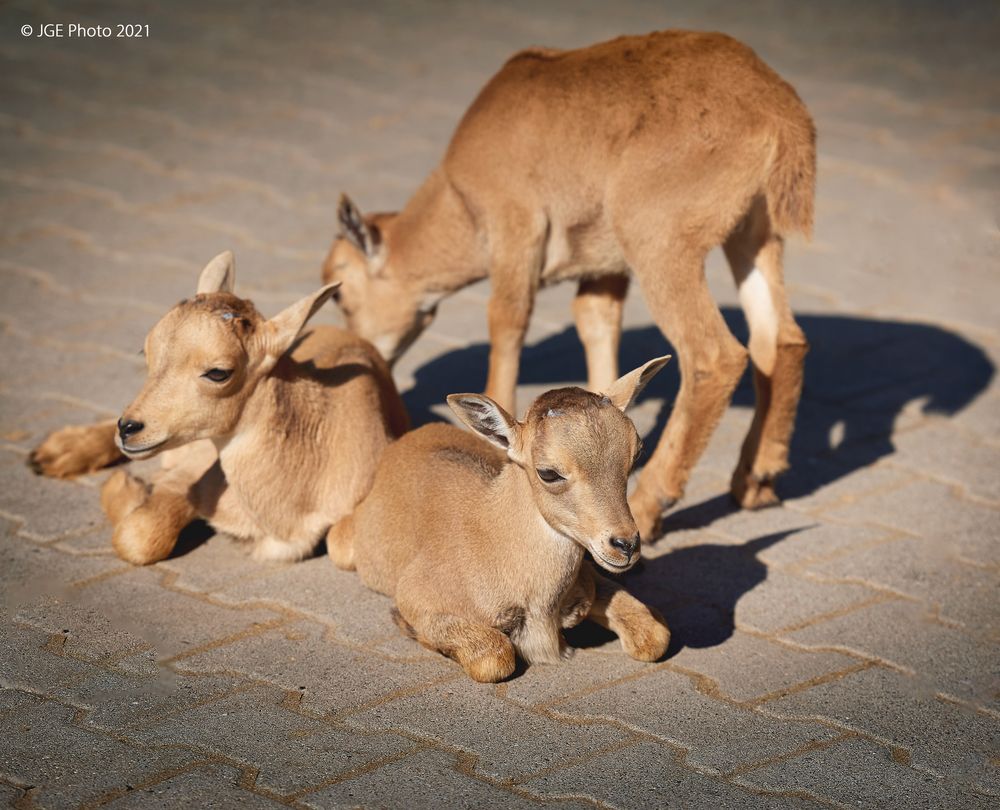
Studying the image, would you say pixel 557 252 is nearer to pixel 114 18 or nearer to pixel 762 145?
pixel 762 145

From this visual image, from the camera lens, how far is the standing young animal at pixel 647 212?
6227mm

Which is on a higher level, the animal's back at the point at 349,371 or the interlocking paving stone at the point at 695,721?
the animal's back at the point at 349,371

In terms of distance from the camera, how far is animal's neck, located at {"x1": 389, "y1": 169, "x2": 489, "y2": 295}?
7.08m

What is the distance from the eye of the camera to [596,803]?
171 inches

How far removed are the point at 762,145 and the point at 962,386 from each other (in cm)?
234

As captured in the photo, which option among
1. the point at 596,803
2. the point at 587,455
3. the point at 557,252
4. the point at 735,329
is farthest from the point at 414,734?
the point at 735,329

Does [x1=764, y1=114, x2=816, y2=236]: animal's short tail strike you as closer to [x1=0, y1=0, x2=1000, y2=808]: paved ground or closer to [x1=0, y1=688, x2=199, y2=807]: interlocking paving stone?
[x1=0, y1=0, x2=1000, y2=808]: paved ground

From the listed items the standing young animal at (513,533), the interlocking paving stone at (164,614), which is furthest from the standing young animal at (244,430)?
the standing young animal at (513,533)

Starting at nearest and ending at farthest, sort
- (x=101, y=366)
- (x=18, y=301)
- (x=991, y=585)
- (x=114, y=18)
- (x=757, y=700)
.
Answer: (x=757, y=700) < (x=991, y=585) < (x=101, y=366) < (x=18, y=301) < (x=114, y=18)

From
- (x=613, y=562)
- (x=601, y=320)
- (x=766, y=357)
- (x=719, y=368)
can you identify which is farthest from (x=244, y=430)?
(x=766, y=357)

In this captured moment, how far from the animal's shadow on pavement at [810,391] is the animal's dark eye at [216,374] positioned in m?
1.86

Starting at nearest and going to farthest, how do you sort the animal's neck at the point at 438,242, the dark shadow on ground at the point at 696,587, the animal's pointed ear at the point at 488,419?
1. the animal's pointed ear at the point at 488,419
2. the dark shadow on ground at the point at 696,587
3. the animal's neck at the point at 438,242

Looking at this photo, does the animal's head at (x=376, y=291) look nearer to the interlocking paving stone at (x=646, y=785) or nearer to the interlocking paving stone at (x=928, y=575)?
the interlocking paving stone at (x=928, y=575)

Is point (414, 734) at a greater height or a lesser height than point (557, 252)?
lesser
